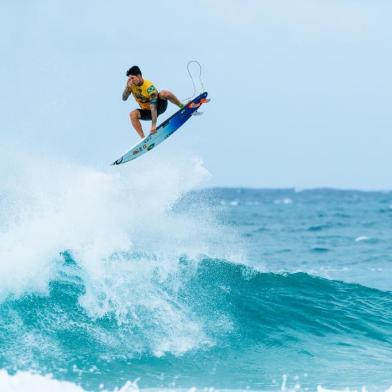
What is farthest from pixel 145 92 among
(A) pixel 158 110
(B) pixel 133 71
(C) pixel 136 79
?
(A) pixel 158 110

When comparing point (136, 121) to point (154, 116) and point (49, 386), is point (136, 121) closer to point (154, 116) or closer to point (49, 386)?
point (154, 116)

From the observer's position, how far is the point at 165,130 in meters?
11.1

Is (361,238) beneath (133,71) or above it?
above

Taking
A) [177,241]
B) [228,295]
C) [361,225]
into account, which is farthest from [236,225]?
[228,295]

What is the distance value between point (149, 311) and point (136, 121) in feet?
10.3

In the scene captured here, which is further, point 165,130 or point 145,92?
point 165,130

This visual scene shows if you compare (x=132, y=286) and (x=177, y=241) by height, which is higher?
(x=177, y=241)

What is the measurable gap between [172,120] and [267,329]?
3.94 metres

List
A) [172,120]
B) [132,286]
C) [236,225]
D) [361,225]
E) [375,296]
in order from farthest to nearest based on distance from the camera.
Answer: [236,225]
[361,225]
[375,296]
[172,120]
[132,286]

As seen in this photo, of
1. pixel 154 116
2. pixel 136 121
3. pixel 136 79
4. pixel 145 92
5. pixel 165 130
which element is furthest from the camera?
pixel 165 130

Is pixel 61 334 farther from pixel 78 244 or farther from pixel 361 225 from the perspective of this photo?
pixel 361 225

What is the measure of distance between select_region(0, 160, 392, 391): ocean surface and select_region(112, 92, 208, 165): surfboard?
1.24 meters

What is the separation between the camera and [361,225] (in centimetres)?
3650

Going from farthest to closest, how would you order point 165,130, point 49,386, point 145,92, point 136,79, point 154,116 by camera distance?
1. point 165,130
2. point 154,116
3. point 145,92
4. point 136,79
5. point 49,386
